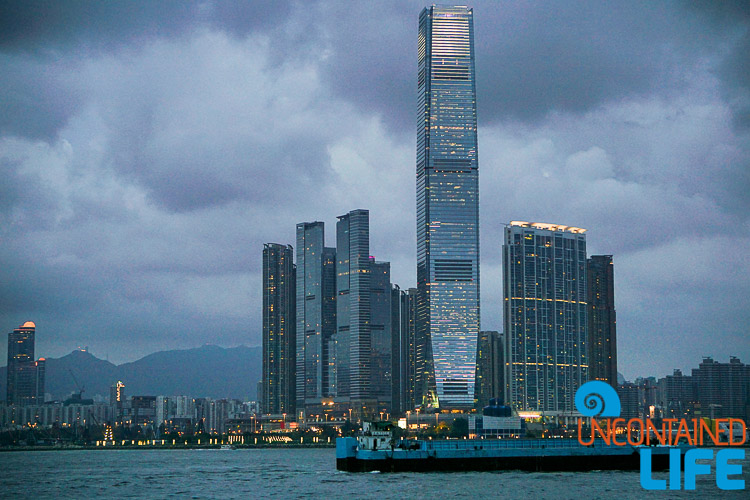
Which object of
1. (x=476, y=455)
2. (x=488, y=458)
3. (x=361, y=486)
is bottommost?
(x=361, y=486)

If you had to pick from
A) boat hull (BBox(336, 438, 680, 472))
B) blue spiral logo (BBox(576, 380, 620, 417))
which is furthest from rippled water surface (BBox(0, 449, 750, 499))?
blue spiral logo (BBox(576, 380, 620, 417))

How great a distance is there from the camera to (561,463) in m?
A: 148

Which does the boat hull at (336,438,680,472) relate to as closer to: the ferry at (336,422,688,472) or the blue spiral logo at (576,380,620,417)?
the ferry at (336,422,688,472)

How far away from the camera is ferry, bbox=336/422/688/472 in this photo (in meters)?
142

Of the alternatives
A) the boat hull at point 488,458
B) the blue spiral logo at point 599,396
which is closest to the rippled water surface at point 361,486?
the boat hull at point 488,458

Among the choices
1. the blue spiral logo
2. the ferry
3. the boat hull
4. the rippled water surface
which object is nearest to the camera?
the rippled water surface

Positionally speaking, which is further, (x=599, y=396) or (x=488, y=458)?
(x=488, y=458)

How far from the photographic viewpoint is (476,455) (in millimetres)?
145500

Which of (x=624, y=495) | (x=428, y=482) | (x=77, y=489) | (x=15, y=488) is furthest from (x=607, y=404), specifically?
(x=15, y=488)

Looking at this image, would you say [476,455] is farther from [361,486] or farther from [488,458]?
[361,486]

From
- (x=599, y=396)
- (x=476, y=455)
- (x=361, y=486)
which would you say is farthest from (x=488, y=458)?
(x=361, y=486)

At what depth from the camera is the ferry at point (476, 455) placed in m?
142

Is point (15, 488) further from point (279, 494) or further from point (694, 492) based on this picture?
point (694, 492)

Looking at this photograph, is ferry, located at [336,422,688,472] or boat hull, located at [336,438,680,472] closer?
boat hull, located at [336,438,680,472]
